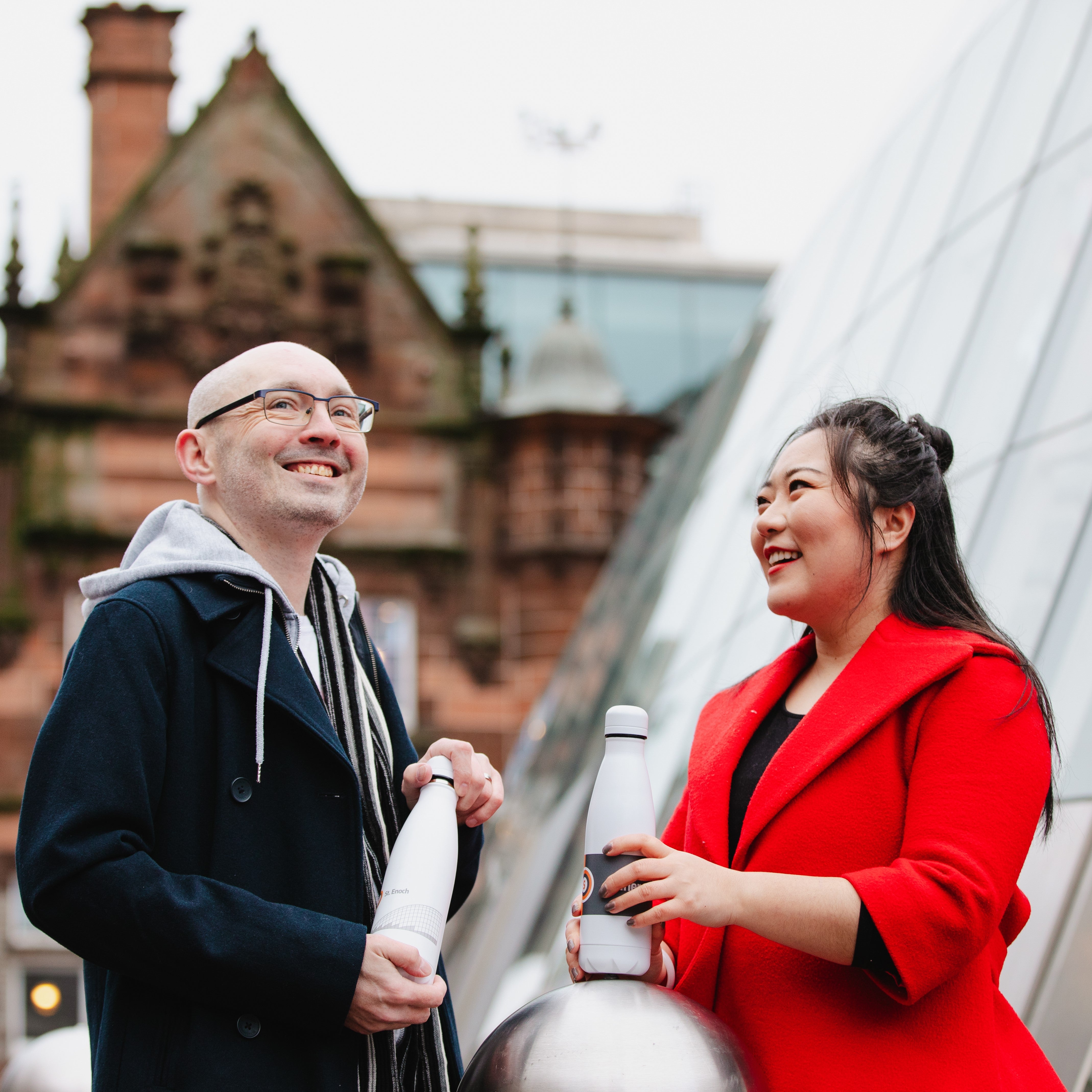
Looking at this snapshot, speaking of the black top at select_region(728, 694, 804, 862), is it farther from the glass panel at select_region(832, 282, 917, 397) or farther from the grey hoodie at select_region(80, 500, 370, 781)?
the glass panel at select_region(832, 282, 917, 397)

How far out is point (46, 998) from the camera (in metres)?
16.2

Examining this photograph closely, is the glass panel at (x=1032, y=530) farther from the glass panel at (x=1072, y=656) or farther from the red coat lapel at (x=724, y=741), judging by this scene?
the red coat lapel at (x=724, y=741)

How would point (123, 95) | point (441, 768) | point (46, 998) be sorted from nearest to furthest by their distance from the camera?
point (441, 768), point (46, 998), point (123, 95)

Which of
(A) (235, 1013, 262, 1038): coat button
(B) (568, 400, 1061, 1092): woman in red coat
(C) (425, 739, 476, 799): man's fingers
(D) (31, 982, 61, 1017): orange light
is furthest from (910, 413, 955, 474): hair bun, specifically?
(D) (31, 982, 61, 1017): orange light

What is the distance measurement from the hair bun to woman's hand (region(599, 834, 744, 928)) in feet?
2.46

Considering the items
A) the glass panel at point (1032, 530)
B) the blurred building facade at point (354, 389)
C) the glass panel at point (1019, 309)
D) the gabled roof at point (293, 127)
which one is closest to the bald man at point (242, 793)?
the glass panel at point (1032, 530)

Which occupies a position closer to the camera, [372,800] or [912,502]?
[912,502]

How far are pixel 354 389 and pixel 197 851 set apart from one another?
16202 millimetres

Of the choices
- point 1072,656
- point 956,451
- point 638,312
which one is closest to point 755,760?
point 1072,656

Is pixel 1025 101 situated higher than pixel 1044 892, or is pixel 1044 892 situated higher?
pixel 1025 101

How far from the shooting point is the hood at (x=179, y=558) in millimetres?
2453

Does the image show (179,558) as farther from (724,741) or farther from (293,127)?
(293,127)

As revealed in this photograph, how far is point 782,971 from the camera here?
2.17 metres

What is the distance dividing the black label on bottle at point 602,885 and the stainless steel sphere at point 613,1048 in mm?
95
